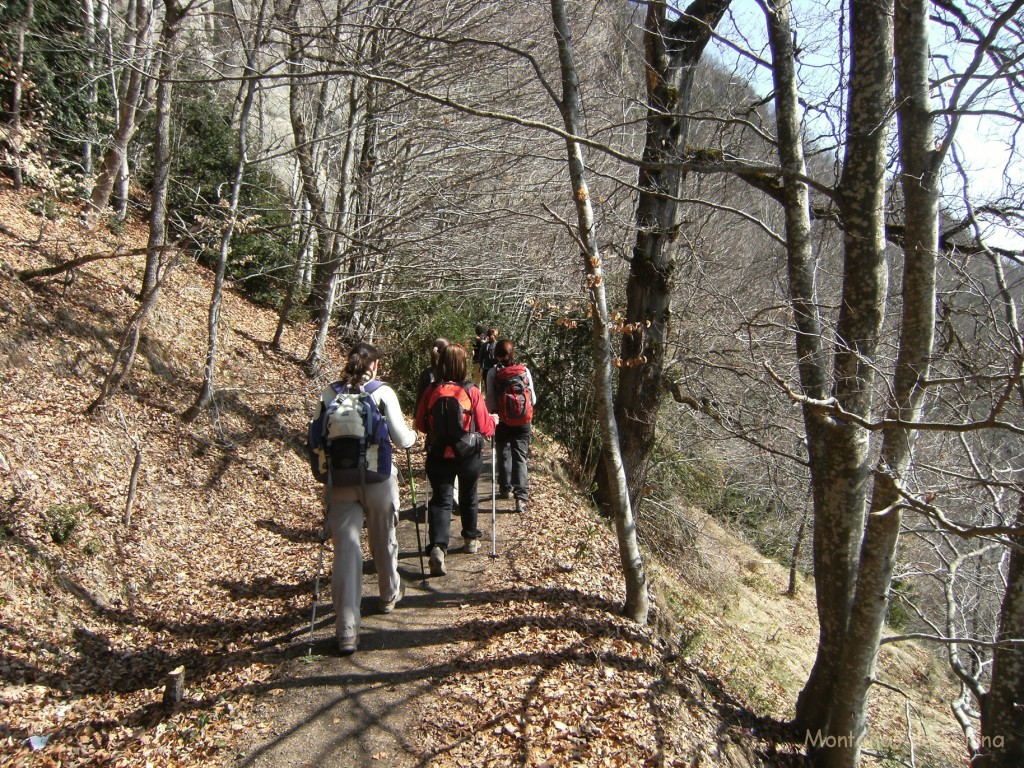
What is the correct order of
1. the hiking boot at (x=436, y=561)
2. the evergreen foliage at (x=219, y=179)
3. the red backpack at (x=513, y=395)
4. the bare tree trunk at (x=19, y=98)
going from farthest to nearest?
the evergreen foliage at (x=219, y=179) < the bare tree trunk at (x=19, y=98) < the red backpack at (x=513, y=395) < the hiking boot at (x=436, y=561)

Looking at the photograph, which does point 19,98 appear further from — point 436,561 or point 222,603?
point 436,561

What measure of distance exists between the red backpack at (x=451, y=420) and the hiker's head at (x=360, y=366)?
883 millimetres

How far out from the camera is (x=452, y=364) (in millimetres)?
5832

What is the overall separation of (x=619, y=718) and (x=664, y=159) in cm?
527

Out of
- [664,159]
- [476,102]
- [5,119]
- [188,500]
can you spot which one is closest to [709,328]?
[664,159]

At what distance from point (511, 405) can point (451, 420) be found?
183 cm

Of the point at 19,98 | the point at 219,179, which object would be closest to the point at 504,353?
the point at 19,98

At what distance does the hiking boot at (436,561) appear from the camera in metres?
6.04

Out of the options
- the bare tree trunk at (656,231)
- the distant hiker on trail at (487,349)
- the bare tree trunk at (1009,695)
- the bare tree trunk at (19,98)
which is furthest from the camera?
the bare tree trunk at (19,98)

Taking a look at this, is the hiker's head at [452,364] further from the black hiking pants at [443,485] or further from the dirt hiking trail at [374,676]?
the dirt hiking trail at [374,676]

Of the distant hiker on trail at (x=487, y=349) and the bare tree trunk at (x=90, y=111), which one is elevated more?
the bare tree trunk at (x=90, y=111)

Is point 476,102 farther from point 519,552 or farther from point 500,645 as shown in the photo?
point 500,645

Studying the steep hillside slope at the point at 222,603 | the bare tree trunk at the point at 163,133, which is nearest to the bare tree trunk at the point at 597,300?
the steep hillside slope at the point at 222,603

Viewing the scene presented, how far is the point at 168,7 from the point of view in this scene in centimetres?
774
